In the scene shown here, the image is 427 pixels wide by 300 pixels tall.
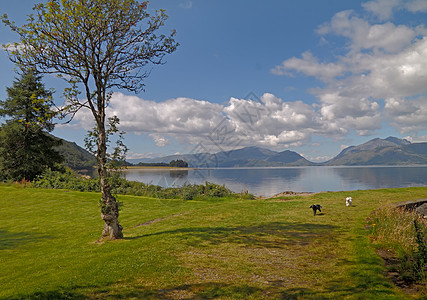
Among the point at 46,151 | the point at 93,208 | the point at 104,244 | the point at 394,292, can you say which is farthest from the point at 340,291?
the point at 46,151

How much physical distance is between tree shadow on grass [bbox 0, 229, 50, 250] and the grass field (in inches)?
2.2

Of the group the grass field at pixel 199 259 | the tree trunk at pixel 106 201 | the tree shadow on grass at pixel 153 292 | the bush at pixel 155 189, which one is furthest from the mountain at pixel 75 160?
the tree shadow on grass at pixel 153 292

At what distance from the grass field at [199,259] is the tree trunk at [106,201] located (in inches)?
26.8

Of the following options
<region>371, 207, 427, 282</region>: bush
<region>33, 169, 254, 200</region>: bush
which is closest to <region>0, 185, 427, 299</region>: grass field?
<region>371, 207, 427, 282</region>: bush

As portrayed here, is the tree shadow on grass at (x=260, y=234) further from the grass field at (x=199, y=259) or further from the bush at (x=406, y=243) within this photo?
the bush at (x=406, y=243)

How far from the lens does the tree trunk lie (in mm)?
10867

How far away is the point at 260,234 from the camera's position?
11.8 meters

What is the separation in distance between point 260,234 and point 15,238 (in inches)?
507

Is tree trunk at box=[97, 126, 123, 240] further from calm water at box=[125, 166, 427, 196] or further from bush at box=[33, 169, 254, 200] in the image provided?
bush at box=[33, 169, 254, 200]

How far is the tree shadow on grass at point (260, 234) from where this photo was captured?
1057cm

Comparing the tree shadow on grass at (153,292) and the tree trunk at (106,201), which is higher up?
the tree trunk at (106,201)

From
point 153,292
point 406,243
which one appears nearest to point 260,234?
point 406,243

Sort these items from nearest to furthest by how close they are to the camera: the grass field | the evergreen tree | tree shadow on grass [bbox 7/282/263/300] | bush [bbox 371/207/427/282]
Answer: tree shadow on grass [bbox 7/282/263/300] → the grass field → bush [bbox 371/207/427/282] → the evergreen tree

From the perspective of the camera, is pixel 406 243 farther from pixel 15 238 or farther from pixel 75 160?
pixel 75 160
